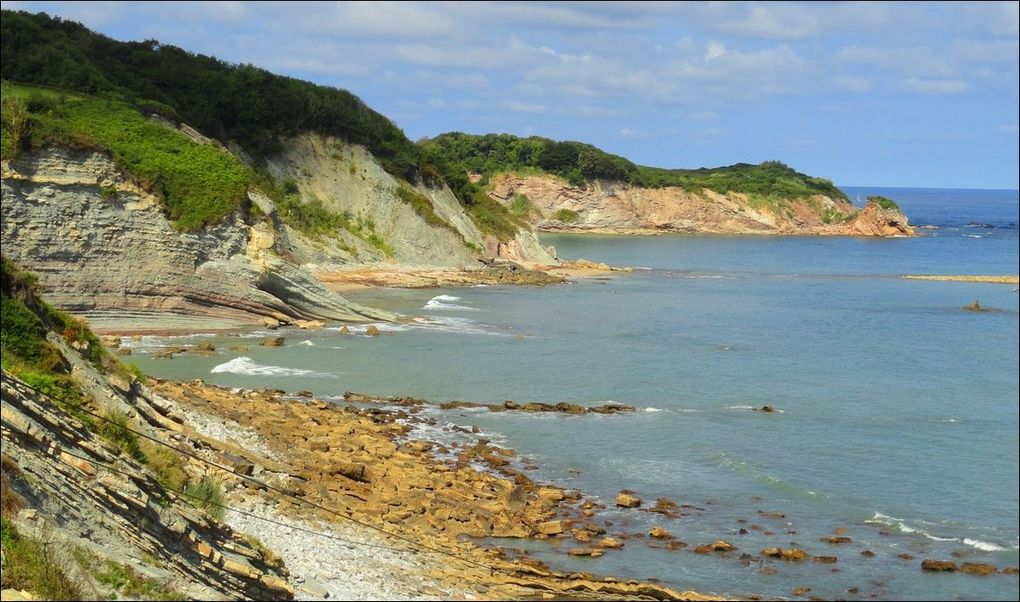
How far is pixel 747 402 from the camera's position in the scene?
1203 inches

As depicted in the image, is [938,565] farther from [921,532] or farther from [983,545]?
[921,532]

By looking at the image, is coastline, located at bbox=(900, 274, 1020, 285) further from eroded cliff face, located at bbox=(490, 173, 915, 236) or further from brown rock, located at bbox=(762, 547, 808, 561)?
eroded cliff face, located at bbox=(490, 173, 915, 236)

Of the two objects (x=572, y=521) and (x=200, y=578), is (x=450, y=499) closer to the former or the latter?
(x=572, y=521)

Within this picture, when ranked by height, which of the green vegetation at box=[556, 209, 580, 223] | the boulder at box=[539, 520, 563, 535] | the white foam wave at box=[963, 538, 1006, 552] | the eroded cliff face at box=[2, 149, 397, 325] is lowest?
the boulder at box=[539, 520, 563, 535]

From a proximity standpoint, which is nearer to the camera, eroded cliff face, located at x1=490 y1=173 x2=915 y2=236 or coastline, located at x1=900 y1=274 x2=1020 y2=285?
coastline, located at x1=900 y1=274 x2=1020 y2=285

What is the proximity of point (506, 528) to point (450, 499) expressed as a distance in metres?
1.47

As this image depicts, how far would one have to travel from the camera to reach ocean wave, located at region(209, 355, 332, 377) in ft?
104

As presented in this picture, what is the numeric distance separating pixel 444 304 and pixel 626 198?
85586 mm

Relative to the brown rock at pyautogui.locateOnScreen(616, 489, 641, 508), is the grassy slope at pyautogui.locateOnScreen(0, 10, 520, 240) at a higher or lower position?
higher

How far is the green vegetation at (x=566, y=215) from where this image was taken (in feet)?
435

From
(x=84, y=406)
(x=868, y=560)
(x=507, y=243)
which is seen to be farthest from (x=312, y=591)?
(x=507, y=243)

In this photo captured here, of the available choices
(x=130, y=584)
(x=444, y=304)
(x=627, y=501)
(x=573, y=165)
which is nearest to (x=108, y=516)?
(x=130, y=584)

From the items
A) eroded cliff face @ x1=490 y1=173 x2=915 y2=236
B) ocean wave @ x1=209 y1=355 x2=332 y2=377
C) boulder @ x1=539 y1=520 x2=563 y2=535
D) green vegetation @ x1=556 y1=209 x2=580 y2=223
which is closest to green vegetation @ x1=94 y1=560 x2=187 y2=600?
boulder @ x1=539 y1=520 x2=563 y2=535

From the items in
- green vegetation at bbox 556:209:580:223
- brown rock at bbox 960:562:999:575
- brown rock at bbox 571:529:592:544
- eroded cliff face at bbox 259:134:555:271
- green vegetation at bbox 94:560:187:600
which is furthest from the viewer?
green vegetation at bbox 556:209:580:223
